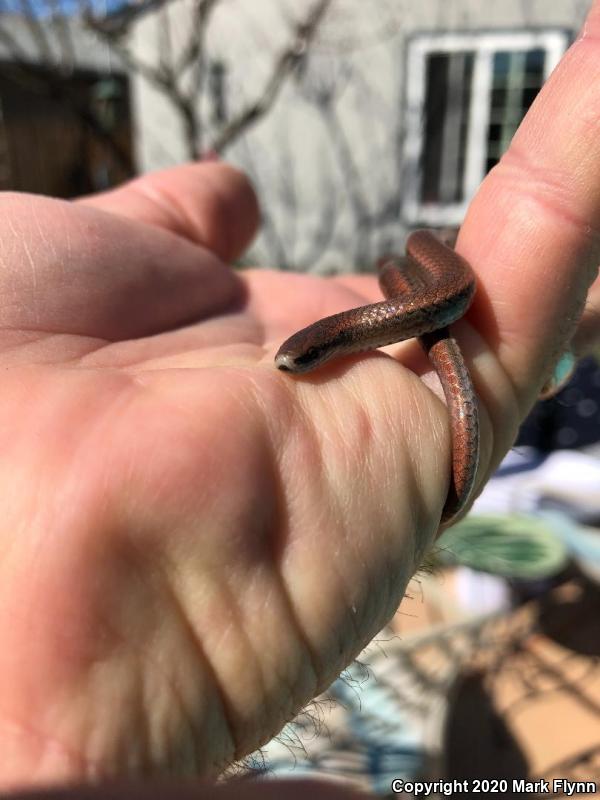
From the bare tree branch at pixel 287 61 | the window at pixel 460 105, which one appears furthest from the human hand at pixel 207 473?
the window at pixel 460 105

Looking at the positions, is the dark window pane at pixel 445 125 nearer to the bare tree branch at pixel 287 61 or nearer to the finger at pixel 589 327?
the bare tree branch at pixel 287 61

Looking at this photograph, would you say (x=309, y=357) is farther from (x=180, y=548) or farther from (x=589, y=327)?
(x=589, y=327)

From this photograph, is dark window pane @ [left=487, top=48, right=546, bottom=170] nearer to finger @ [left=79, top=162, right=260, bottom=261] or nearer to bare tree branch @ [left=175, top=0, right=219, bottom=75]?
bare tree branch @ [left=175, top=0, right=219, bottom=75]

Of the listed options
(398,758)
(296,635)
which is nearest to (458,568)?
(398,758)

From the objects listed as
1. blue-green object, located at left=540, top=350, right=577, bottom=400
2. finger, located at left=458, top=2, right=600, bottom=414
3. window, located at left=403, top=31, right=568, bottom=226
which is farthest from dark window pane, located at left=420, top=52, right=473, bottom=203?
finger, located at left=458, top=2, right=600, bottom=414

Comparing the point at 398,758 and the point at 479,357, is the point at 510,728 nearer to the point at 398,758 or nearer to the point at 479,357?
the point at 398,758
